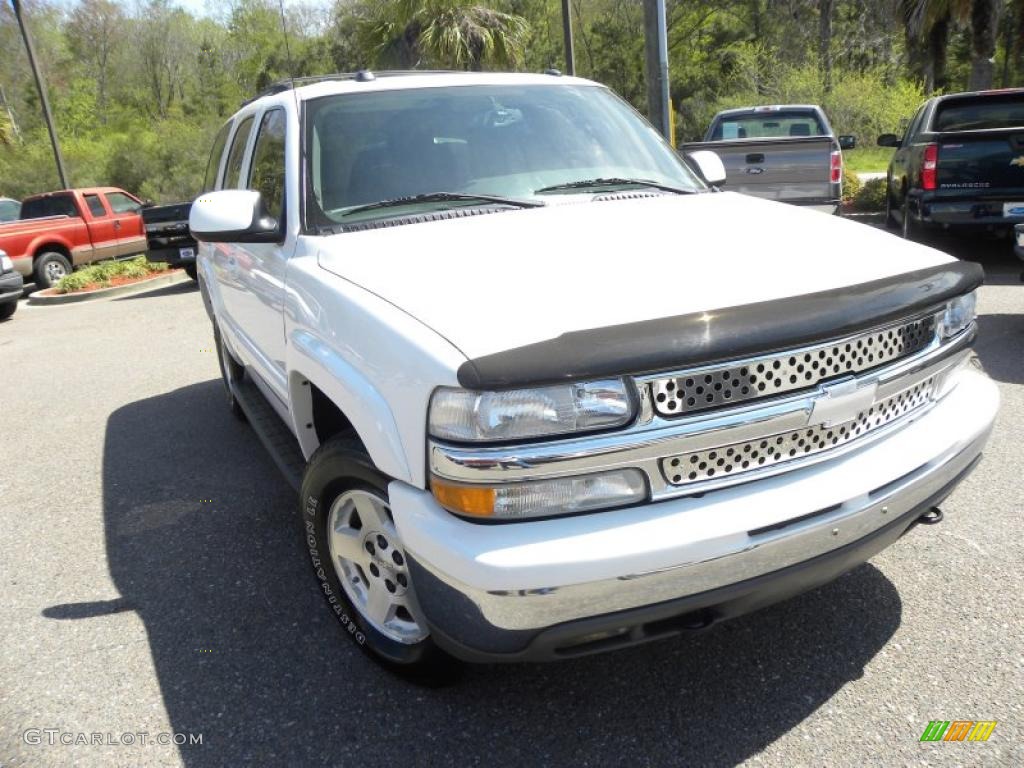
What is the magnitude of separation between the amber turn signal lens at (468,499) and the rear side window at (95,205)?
16.7 metres

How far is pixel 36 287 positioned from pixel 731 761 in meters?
16.7

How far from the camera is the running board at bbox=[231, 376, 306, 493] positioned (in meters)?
3.42

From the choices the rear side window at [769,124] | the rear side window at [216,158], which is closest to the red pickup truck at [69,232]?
the rear side window at [216,158]

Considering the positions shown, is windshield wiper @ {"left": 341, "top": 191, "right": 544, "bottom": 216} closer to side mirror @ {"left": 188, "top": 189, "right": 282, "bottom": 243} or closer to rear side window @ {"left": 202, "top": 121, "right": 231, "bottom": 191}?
side mirror @ {"left": 188, "top": 189, "right": 282, "bottom": 243}

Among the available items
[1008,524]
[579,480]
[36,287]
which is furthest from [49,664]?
[36,287]

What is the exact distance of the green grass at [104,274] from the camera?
14039 mm

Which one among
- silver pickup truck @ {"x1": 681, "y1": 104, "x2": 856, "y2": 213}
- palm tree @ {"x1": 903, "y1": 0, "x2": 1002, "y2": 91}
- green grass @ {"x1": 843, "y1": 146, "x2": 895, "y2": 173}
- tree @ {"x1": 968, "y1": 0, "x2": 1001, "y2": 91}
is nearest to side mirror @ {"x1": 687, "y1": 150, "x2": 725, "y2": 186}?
silver pickup truck @ {"x1": 681, "y1": 104, "x2": 856, "y2": 213}

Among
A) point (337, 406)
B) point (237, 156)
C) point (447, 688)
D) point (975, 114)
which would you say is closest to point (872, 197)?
point (975, 114)

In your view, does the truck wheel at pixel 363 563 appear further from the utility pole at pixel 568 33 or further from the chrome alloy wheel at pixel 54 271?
the utility pole at pixel 568 33

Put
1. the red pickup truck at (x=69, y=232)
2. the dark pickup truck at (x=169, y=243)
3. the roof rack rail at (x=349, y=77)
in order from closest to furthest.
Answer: the roof rack rail at (x=349, y=77), the dark pickup truck at (x=169, y=243), the red pickup truck at (x=69, y=232)

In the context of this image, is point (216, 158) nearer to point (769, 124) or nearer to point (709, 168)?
point (709, 168)

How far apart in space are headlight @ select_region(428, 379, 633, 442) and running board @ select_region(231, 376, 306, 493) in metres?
1.33

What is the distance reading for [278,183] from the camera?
3.47 m

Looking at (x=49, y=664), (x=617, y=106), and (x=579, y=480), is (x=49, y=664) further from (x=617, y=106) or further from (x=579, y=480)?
(x=617, y=106)
